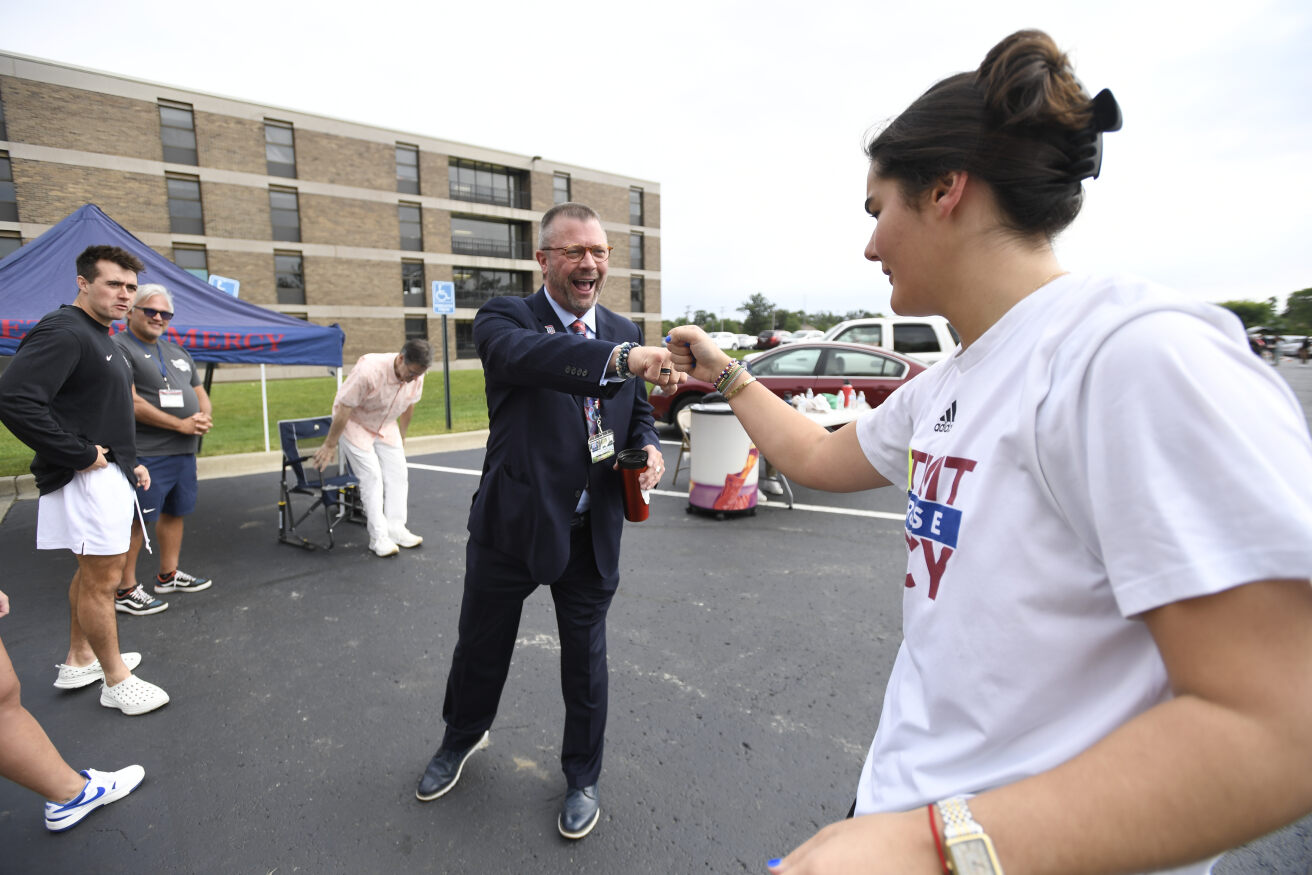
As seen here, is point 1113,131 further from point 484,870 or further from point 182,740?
point 182,740

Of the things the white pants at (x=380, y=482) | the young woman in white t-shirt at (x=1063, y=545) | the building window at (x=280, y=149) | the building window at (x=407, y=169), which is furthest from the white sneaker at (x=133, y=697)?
the building window at (x=407, y=169)

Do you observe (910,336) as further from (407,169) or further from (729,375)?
(407,169)

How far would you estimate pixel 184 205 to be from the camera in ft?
95.7

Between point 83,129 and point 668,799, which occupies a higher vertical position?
point 83,129

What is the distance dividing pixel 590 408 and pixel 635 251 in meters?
44.7

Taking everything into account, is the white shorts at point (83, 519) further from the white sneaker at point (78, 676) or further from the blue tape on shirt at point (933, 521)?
the blue tape on shirt at point (933, 521)

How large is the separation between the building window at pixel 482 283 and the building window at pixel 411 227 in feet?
8.72

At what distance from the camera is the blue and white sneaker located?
2.33 metres

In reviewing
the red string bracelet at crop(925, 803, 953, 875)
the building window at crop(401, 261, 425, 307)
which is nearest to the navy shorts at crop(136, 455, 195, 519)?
the red string bracelet at crop(925, 803, 953, 875)

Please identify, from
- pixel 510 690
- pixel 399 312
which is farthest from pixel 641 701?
pixel 399 312

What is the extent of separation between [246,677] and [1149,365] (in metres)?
4.17

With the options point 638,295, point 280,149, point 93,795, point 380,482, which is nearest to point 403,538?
point 380,482

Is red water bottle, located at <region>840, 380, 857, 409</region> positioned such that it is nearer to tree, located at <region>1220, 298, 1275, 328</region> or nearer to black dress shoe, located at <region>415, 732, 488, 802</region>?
black dress shoe, located at <region>415, 732, 488, 802</region>

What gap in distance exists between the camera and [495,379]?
2.27 m
